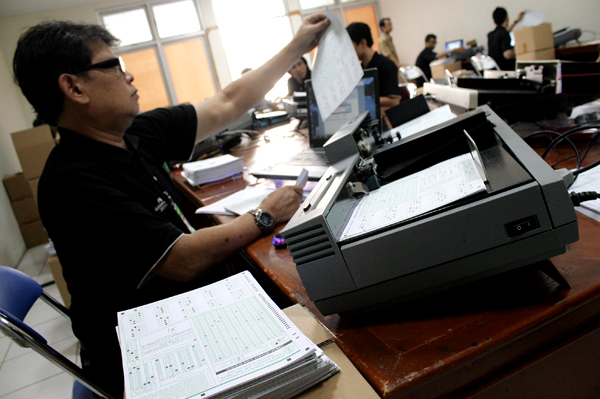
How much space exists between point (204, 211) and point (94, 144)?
1.32 ft

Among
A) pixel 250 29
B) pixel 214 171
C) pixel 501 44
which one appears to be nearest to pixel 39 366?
pixel 214 171

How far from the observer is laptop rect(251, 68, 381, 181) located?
1.44m

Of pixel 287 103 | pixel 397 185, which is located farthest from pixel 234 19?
pixel 397 185

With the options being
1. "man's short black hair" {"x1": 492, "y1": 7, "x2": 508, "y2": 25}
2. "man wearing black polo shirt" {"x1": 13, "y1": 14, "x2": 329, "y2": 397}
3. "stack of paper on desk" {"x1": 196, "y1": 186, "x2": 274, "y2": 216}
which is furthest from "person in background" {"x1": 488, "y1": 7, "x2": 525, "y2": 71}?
"stack of paper on desk" {"x1": 196, "y1": 186, "x2": 274, "y2": 216}

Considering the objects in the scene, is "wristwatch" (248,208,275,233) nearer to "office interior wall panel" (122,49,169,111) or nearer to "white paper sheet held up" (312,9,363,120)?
"white paper sheet held up" (312,9,363,120)

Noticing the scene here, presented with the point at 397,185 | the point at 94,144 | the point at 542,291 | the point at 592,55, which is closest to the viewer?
the point at 542,291

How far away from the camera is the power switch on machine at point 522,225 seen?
0.53 meters

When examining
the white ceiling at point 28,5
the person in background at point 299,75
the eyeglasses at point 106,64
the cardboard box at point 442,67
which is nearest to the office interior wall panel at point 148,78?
the white ceiling at point 28,5

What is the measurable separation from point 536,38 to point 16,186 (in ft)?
20.9

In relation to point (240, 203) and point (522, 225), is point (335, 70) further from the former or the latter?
point (522, 225)

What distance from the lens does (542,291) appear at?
59 centimetres

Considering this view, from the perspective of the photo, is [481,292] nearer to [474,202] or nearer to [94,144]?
[474,202]

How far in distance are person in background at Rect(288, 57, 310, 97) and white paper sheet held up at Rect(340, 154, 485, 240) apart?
3513mm

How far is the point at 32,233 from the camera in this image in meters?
4.76
